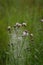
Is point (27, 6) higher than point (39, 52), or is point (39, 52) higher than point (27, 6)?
point (27, 6)

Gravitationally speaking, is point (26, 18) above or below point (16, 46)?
above

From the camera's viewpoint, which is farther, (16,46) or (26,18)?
(26,18)

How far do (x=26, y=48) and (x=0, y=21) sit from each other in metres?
0.93

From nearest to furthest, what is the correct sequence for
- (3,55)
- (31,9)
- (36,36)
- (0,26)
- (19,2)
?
(3,55) → (36,36) → (0,26) → (31,9) → (19,2)

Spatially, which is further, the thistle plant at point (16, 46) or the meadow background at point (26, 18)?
the meadow background at point (26, 18)

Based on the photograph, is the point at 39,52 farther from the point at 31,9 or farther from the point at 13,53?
the point at 31,9

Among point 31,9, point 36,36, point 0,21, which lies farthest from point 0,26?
point 31,9

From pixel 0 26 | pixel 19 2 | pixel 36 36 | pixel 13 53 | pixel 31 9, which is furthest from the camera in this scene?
pixel 19 2

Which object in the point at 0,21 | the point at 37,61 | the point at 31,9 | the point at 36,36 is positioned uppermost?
the point at 31,9

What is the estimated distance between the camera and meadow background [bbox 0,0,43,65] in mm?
2824

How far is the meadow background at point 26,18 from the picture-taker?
111 inches

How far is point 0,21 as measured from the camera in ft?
11.9

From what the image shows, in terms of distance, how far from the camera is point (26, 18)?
12.8 feet

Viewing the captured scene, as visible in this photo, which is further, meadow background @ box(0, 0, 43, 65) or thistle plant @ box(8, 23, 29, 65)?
meadow background @ box(0, 0, 43, 65)
